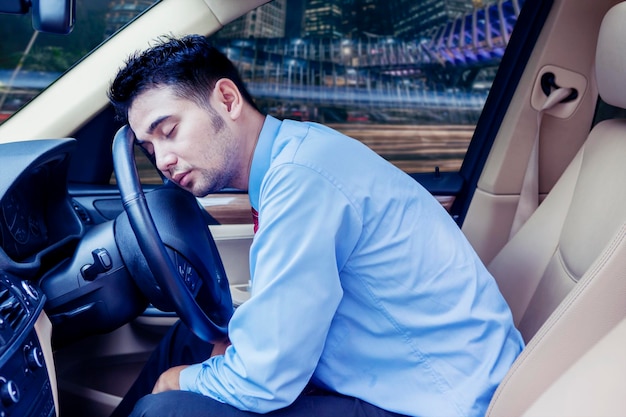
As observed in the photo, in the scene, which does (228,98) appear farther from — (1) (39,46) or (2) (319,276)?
(1) (39,46)

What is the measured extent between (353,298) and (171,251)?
1.41 feet

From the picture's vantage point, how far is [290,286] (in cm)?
114

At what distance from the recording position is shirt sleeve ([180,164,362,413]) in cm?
115

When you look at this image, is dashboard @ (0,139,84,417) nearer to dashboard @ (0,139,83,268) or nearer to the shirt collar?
dashboard @ (0,139,83,268)

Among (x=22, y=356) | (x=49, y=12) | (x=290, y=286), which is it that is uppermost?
(x=49, y=12)

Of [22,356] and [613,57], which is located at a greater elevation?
[613,57]

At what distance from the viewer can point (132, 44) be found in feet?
5.31

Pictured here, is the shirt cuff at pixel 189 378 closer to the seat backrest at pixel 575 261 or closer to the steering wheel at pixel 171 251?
the steering wheel at pixel 171 251

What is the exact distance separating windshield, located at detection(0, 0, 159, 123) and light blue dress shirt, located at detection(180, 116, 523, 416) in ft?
2.97

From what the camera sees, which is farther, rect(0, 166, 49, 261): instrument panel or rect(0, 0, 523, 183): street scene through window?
rect(0, 0, 523, 183): street scene through window

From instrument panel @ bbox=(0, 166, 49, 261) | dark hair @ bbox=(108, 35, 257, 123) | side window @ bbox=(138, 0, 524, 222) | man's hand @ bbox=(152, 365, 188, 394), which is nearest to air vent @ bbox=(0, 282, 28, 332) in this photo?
instrument panel @ bbox=(0, 166, 49, 261)

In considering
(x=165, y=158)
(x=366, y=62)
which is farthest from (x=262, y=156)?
(x=366, y=62)

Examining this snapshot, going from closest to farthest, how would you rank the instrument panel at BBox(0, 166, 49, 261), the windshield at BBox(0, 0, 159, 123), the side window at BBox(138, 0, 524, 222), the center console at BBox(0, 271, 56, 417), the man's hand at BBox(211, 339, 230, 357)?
1. the center console at BBox(0, 271, 56, 417)
2. the instrument panel at BBox(0, 166, 49, 261)
3. the man's hand at BBox(211, 339, 230, 357)
4. the windshield at BBox(0, 0, 159, 123)
5. the side window at BBox(138, 0, 524, 222)

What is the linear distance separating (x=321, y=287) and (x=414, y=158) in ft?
4.47
